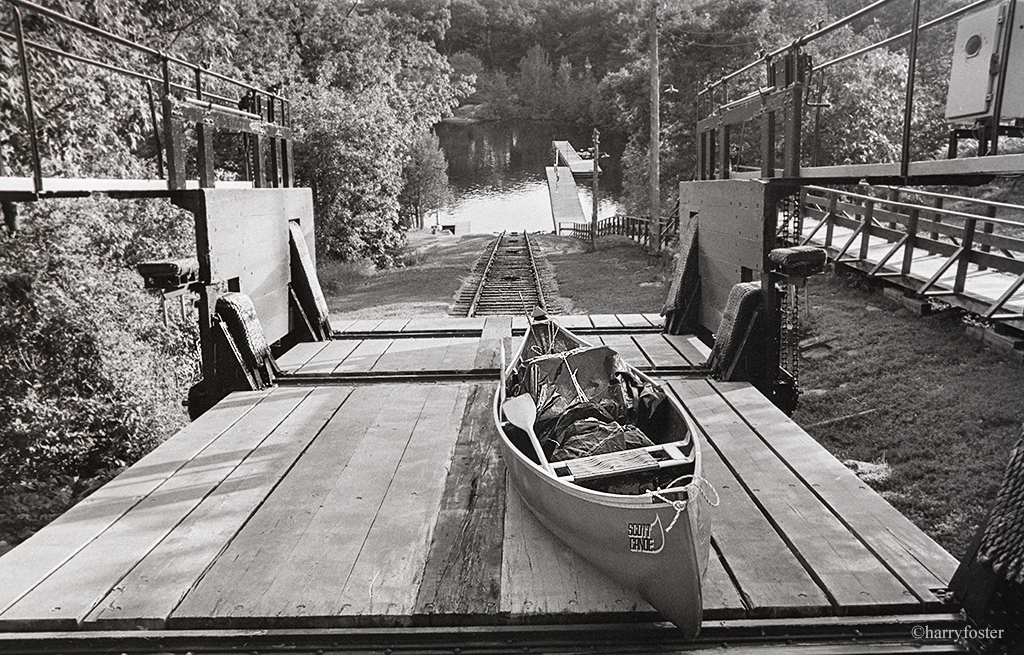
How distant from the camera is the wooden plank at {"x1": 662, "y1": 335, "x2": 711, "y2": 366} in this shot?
24.1ft

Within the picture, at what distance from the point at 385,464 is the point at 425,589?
157cm

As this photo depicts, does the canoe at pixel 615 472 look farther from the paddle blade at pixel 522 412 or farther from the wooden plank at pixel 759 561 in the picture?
the wooden plank at pixel 759 561

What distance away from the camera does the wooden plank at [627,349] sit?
24.1ft

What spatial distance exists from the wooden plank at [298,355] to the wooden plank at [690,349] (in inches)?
143

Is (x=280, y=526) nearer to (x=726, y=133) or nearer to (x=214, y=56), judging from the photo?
(x=726, y=133)

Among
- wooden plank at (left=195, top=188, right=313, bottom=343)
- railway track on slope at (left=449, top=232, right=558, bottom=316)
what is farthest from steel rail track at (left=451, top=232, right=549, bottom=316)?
wooden plank at (left=195, top=188, right=313, bottom=343)

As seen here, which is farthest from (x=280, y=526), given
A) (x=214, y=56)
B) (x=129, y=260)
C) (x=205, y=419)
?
(x=214, y=56)

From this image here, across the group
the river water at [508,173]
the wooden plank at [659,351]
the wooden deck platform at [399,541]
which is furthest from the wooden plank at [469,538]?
the river water at [508,173]

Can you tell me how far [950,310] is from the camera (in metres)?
10.3

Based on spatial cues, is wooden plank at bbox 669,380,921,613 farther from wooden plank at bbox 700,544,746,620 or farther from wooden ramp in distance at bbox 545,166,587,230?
wooden ramp in distance at bbox 545,166,587,230

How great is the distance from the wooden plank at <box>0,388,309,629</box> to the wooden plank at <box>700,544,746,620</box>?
8.86 ft

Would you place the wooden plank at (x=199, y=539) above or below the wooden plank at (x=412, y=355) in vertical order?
below

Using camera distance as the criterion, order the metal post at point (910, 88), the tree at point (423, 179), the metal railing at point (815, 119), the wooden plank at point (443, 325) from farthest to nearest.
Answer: the tree at point (423, 179) → the wooden plank at point (443, 325) → the metal post at point (910, 88) → the metal railing at point (815, 119)

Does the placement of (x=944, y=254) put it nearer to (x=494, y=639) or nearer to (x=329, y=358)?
(x=329, y=358)
